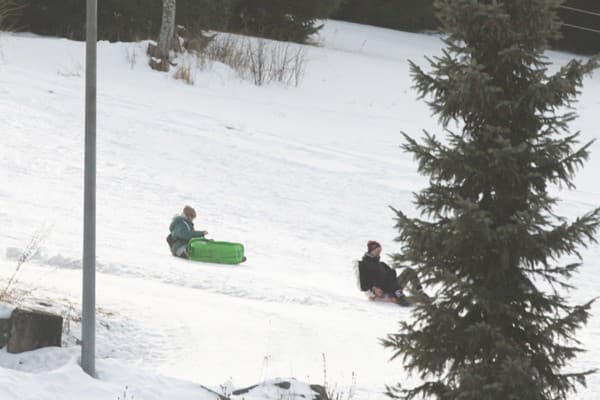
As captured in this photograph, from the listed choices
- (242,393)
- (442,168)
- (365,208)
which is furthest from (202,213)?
(442,168)

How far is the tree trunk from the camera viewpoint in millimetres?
24294

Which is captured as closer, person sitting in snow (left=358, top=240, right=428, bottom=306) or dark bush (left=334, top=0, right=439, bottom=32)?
person sitting in snow (left=358, top=240, right=428, bottom=306)

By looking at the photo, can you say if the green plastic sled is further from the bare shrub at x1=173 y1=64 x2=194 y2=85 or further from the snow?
the bare shrub at x1=173 y1=64 x2=194 y2=85

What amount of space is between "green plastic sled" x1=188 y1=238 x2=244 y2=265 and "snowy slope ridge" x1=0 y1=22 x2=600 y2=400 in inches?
9.4

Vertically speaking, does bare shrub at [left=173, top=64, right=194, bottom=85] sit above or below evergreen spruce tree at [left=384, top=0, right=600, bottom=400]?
below

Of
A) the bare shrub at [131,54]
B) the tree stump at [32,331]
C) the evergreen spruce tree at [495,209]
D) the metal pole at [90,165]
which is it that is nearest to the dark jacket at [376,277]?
the tree stump at [32,331]

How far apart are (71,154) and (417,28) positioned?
70.3ft

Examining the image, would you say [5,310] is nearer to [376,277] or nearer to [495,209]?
[495,209]

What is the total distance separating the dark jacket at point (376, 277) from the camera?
1245 centimetres

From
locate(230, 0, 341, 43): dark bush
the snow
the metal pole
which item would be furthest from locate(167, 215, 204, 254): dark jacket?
locate(230, 0, 341, 43): dark bush

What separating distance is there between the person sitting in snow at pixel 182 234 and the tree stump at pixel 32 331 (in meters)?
5.84

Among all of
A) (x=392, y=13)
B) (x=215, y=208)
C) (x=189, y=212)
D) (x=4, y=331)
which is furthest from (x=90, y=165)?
(x=392, y=13)

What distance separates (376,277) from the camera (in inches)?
490

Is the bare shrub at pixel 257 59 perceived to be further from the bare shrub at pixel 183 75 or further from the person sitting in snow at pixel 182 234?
the person sitting in snow at pixel 182 234
